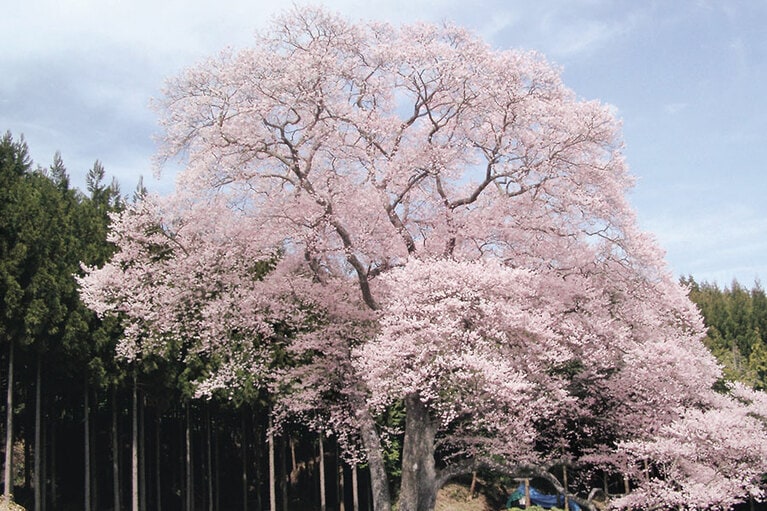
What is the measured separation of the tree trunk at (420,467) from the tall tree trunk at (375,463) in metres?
0.98

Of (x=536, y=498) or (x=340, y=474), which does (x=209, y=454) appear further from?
(x=536, y=498)

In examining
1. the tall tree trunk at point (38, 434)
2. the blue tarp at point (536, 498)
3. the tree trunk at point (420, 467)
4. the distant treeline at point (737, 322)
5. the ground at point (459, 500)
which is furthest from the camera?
the distant treeline at point (737, 322)

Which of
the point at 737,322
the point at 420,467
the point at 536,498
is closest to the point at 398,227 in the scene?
the point at 420,467

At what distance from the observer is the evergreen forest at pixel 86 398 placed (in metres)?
19.2

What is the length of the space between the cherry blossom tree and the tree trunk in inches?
1.7

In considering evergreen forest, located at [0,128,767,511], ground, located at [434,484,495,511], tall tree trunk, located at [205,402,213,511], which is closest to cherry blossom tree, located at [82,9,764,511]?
evergreen forest, located at [0,128,767,511]

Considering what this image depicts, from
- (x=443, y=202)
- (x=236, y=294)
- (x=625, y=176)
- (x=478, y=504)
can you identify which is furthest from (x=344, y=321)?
(x=478, y=504)

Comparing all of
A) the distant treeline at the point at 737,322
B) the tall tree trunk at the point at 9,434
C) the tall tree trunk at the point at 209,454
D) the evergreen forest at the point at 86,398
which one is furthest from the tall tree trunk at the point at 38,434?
the distant treeline at the point at 737,322

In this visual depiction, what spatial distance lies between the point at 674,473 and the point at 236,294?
37.2 feet

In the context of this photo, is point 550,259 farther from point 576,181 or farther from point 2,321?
point 2,321

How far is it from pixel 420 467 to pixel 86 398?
1132 cm

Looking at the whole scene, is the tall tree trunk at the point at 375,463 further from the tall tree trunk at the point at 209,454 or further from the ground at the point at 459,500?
the ground at the point at 459,500

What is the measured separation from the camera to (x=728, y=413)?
16.5 m

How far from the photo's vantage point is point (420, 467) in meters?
15.8
